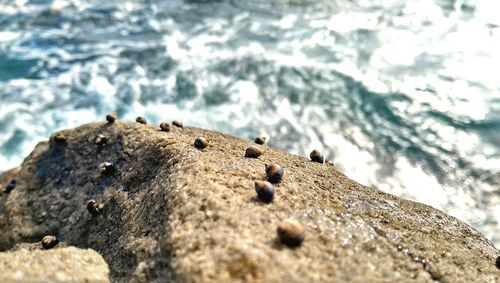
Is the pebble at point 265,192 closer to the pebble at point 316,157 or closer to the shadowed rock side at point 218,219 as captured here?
the shadowed rock side at point 218,219

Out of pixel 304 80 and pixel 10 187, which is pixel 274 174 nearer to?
pixel 10 187

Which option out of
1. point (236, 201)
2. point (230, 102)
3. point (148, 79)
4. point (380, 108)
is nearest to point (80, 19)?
point (148, 79)

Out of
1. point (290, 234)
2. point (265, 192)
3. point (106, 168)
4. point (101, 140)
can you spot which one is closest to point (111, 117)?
point (101, 140)

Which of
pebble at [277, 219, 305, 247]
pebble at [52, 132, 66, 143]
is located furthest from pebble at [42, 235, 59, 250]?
pebble at [277, 219, 305, 247]

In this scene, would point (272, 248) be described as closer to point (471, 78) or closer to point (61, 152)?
point (61, 152)

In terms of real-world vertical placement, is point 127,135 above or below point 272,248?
below

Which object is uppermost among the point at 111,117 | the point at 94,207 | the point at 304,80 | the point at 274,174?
the point at 274,174

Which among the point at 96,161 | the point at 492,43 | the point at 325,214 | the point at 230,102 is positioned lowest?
the point at 230,102
